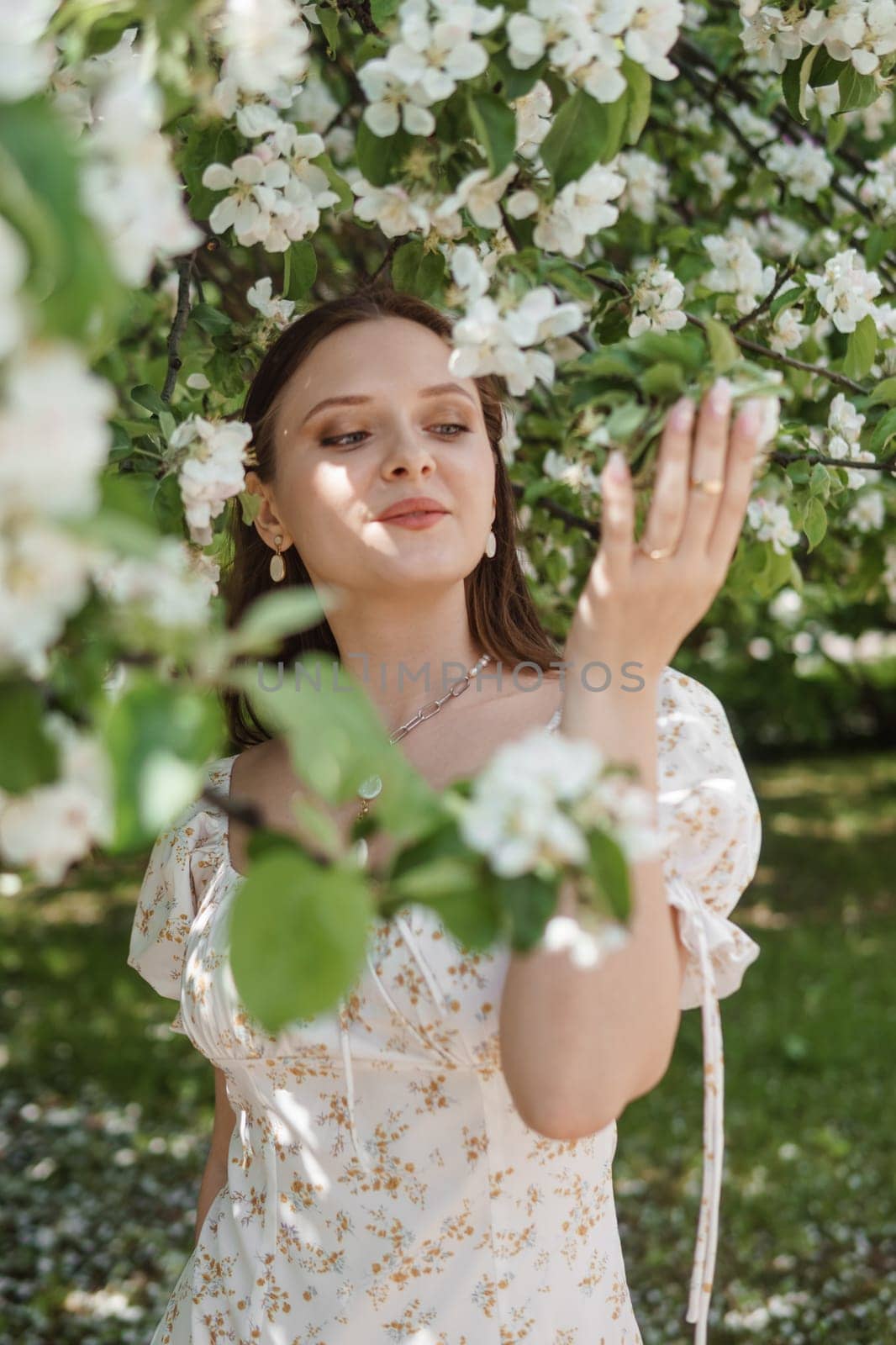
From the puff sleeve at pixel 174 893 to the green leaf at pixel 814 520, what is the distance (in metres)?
0.97

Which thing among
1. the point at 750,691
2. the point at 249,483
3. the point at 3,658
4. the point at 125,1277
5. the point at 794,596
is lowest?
the point at 750,691

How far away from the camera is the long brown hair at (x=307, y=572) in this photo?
191 cm

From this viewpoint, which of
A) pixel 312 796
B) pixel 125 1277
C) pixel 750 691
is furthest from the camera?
pixel 750 691

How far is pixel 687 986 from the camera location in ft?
5.27

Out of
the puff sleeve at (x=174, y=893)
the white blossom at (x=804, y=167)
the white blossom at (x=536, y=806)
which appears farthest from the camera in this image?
the white blossom at (x=804, y=167)

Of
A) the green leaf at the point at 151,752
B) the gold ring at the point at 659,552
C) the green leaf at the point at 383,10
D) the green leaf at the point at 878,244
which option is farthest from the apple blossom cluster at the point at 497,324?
the green leaf at the point at 878,244

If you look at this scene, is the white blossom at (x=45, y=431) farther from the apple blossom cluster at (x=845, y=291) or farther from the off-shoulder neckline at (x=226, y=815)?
the apple blossom cluster at (x=845, y=291)

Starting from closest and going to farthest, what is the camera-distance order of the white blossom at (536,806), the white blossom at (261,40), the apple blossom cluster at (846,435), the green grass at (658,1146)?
the white blossom at (536,806) < the white blossom at (261,40) < the apple blossom cluster at (846,435) < the green grass at (658,1146)

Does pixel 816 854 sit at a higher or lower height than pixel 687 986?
lower

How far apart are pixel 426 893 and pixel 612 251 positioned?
2.62 m

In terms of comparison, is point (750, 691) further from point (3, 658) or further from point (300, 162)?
point (3, 658)

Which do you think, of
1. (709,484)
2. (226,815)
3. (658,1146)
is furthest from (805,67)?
(658,1146)

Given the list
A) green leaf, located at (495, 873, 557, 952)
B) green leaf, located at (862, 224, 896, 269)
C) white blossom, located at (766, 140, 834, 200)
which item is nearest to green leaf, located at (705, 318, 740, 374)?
green leaf, located at (495, 873, 557, 952)

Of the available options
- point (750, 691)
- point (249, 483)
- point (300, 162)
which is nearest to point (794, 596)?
point (249, 483)
